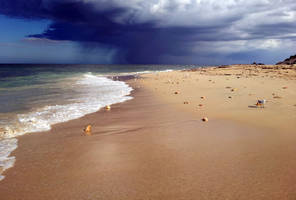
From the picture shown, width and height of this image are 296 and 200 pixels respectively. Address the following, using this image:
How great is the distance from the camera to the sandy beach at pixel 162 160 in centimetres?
255

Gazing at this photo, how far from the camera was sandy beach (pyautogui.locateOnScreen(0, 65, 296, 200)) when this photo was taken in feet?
8.38

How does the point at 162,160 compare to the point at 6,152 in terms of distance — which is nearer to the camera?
the point at 162,160

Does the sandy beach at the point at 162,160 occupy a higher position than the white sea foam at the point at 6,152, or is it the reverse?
the sandy beach at the point at 162,160

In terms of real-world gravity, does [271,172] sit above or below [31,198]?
above

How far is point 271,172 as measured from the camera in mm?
2857

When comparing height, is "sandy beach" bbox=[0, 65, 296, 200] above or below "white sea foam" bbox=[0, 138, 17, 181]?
above

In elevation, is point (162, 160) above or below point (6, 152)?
above

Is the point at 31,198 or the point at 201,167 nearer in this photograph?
the point at 31,198

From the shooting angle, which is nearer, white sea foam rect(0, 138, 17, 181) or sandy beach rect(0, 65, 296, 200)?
sandy beach rect(0, 65, 296, 200)

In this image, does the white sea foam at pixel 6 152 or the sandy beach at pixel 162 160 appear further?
the white sea foam at pixel 6 152

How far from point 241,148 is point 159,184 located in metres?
1.79

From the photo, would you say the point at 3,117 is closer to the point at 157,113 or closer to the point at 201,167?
the point at 157,113

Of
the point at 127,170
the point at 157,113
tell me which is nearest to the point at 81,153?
the point at 127,170

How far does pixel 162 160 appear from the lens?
3.37m
